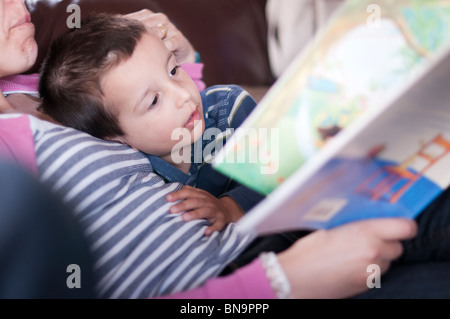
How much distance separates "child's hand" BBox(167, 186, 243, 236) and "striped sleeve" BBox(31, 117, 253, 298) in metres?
0.01

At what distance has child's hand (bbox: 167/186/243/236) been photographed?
750 mm

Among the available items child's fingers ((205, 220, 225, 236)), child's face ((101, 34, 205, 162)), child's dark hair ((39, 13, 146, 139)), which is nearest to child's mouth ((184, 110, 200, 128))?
child's face ((101, 34, 205, 162))

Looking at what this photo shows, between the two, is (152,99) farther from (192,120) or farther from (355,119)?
(355,119)

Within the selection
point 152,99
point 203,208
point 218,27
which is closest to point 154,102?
point 152,99

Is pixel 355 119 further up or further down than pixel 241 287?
further up

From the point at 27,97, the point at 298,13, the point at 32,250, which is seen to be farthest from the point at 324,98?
the point at 298,13

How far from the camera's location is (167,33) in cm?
116

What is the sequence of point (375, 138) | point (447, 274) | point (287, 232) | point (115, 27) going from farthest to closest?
1. point (115, 27)
2. point (287, 232)
3. point (447, 274)
4. point (375, 138)

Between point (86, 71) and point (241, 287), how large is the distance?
0.55 meters

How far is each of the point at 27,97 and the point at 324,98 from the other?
71 centimetres

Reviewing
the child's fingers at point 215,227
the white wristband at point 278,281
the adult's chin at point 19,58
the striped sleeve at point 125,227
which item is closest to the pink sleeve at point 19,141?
the striped sleeve at point 125,227

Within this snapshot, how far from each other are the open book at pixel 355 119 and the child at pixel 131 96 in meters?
0.26
